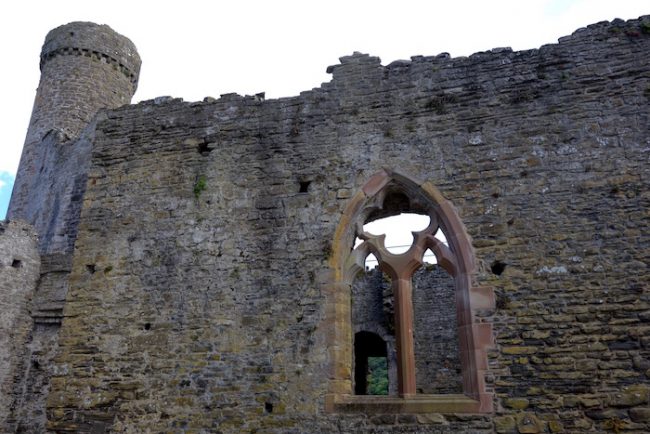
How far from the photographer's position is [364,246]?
6859mm

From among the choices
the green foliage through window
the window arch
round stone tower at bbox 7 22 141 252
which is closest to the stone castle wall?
round stone tower at bbox 7 22 141 252

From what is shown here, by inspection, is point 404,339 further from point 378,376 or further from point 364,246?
point 378,376

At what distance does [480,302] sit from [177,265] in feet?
12.5

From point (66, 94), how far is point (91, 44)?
178 centimetres

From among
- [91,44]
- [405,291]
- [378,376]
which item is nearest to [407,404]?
[405,291]

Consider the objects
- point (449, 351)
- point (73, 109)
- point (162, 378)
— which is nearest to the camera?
point (162, 378)

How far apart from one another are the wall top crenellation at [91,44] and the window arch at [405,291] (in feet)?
44.9

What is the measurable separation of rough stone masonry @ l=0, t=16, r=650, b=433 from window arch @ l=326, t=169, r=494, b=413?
0.02m

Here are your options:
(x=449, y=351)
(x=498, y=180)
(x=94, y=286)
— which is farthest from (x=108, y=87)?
(x=498, y=180)

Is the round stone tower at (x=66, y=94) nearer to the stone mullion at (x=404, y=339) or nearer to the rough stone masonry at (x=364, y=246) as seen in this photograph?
the rough stone masonry at (x=364, y=246)

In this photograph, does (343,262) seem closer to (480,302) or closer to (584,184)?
(480,302)

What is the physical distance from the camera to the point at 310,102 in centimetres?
776

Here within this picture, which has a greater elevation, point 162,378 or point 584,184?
point 584,184

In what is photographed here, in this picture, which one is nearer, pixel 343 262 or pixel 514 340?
pixel 514 340
